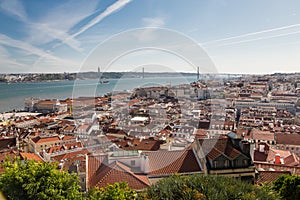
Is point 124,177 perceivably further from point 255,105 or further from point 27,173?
point 255,105

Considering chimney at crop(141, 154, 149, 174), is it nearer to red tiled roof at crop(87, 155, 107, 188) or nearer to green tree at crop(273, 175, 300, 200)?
red tiled roof at crop(87, 155, 107, 188)

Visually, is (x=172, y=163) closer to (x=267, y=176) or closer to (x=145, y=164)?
(x=145, y=164)

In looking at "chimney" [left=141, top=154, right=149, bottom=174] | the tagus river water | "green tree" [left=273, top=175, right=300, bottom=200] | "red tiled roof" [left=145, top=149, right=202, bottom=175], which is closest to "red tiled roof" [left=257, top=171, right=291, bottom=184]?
"green tree" [left=273, top=175, right=300, bottom=200]

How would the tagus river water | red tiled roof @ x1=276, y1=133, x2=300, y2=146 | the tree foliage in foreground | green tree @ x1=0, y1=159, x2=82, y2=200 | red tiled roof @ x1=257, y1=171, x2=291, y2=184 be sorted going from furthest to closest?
red tiled roof @ x1=276, y1=133, x2=300, y2=146
the tagus river water
red tiled roof @ x1=257, y1=171, x2=291, y2=184
green tree @ x1=0, y1=159, x2=82, y2=200
the tree foliage in foreground

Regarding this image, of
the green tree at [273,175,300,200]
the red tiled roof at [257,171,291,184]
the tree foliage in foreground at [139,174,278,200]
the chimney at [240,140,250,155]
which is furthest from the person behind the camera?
the red tiled roof at [257,171,291,184]

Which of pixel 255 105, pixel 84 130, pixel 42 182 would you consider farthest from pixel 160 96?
pixel 42 182

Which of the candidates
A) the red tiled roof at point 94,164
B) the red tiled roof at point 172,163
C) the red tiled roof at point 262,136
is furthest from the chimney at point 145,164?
the red tiled roof at point 262,136

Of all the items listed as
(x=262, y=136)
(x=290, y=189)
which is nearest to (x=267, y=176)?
(x=290, y=189)

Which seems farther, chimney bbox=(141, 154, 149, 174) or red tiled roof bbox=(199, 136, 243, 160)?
chimney bbox=(141, 154, 149, 174)
